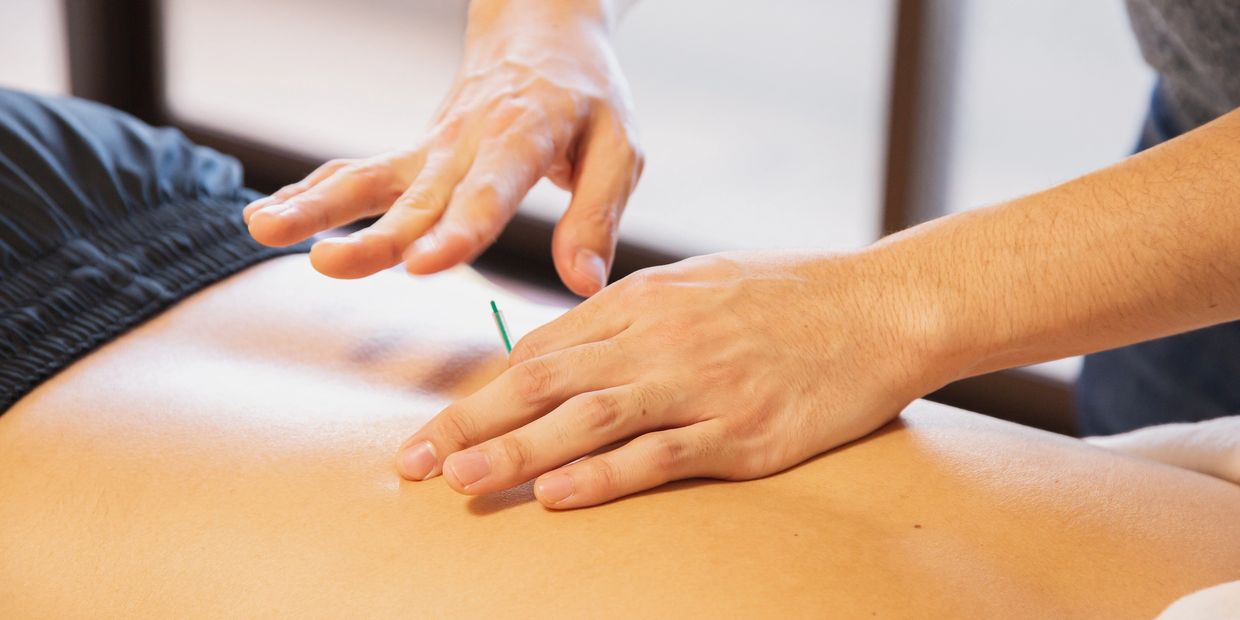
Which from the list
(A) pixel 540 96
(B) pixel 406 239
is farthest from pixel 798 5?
(B) pixel 406 239

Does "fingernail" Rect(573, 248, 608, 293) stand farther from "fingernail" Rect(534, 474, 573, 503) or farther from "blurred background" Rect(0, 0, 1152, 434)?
"blurred background" Rect(0, 0, 1152, 434)

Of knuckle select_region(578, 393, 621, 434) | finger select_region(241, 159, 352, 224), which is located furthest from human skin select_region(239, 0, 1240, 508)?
finger select_region(241, 159, 352, 224)

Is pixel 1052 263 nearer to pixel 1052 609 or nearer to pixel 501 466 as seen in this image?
pixel 1052 609

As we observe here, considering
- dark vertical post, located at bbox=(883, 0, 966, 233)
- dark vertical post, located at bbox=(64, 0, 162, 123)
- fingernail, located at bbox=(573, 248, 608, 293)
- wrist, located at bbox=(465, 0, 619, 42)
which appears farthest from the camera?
dark vertical post, located at bbox=(64, 0, 162, 123)

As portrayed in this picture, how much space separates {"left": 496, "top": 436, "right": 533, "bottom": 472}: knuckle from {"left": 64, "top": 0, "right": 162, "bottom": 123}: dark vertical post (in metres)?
2.73

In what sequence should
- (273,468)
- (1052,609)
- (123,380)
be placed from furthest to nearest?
(123,380) → (273,468) → (1052,609)

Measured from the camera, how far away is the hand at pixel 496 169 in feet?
3.57

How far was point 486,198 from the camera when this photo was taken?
1.15 m

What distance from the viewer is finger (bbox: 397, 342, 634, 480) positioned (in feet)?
3.09

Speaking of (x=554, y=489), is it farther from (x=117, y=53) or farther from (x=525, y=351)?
(x=117, y=53)

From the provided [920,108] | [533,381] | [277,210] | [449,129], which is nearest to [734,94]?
[920,108]

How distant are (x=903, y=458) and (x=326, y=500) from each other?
0.45 m

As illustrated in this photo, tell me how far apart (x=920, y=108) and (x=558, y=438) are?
1586 millimetres

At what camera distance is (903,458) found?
989 mm
